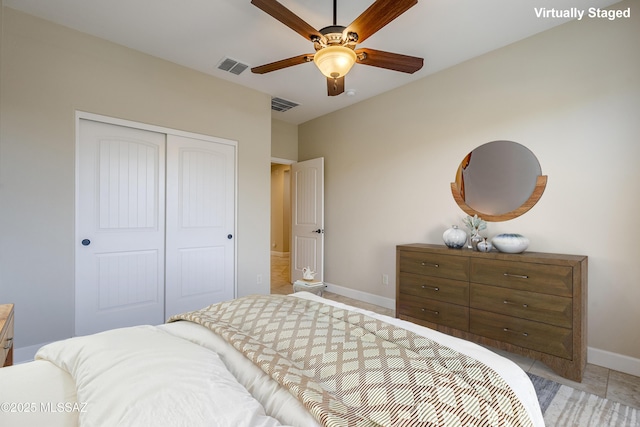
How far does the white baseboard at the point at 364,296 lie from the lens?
3693 mm

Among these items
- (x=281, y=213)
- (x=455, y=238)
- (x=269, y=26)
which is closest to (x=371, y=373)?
(x=455, y=238)

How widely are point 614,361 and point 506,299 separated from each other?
880 mm

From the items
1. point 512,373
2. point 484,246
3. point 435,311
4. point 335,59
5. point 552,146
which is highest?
point 335,59

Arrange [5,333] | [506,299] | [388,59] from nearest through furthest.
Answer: [5,333] < [388,59] < [506,299]

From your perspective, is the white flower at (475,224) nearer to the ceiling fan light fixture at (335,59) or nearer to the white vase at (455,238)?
the white vase at (455,238)

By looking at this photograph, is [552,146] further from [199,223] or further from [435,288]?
[199,223]

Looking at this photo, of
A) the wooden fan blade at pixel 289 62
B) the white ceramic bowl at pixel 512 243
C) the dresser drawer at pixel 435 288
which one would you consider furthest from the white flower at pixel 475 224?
the wooden fan blade at pixel 289 62

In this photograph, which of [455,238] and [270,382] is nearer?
[270,382]

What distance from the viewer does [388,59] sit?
6.73ft

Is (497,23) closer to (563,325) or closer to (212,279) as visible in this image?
(563,325)

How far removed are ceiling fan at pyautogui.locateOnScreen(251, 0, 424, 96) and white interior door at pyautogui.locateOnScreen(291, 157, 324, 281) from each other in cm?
239

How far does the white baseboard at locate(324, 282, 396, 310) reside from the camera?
12.1ft

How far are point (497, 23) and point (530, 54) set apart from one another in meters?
0.48

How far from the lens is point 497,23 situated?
2.40 m
